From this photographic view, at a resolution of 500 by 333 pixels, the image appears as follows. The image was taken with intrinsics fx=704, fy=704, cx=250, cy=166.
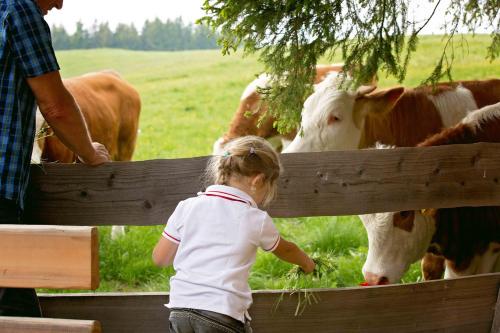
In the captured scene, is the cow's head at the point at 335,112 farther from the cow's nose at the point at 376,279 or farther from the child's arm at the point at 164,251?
the child's arm at the point at 164,251

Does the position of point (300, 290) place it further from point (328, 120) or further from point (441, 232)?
point (328, 120)

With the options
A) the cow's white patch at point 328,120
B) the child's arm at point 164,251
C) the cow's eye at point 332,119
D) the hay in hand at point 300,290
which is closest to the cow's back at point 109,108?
the cow's white patch at point 328,120

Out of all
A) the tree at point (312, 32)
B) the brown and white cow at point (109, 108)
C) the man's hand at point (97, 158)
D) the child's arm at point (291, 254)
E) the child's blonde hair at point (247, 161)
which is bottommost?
the brown and white cow at point (109, 108)

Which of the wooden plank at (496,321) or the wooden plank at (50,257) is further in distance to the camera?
the wooden plank at (496,321)

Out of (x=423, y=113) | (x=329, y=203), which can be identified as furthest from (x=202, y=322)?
(x=423, y=113)

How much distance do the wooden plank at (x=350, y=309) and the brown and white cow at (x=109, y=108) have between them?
4.48 meters

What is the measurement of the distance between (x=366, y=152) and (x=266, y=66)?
3.51ft

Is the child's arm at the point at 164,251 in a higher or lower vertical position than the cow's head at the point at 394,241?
higher

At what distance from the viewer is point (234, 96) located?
71.7ft

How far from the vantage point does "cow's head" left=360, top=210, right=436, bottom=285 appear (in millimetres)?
4422

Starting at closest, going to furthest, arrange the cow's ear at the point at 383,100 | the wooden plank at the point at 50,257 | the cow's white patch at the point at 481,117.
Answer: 1. the wooden plank at the point at 50,257
2. the cow's white patch at the point at 481,117
3. the cow's ear at the point at 383,100

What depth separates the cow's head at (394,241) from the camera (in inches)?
174

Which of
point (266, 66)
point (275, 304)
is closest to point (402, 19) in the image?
A: point (266, 66)

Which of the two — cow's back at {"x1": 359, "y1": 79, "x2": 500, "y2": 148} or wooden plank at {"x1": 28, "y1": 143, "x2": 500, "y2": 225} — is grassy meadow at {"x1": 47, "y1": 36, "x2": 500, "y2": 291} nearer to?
cow's back at {"x1": 359, "y1": 79, "x2": 500, "y2": 148}
